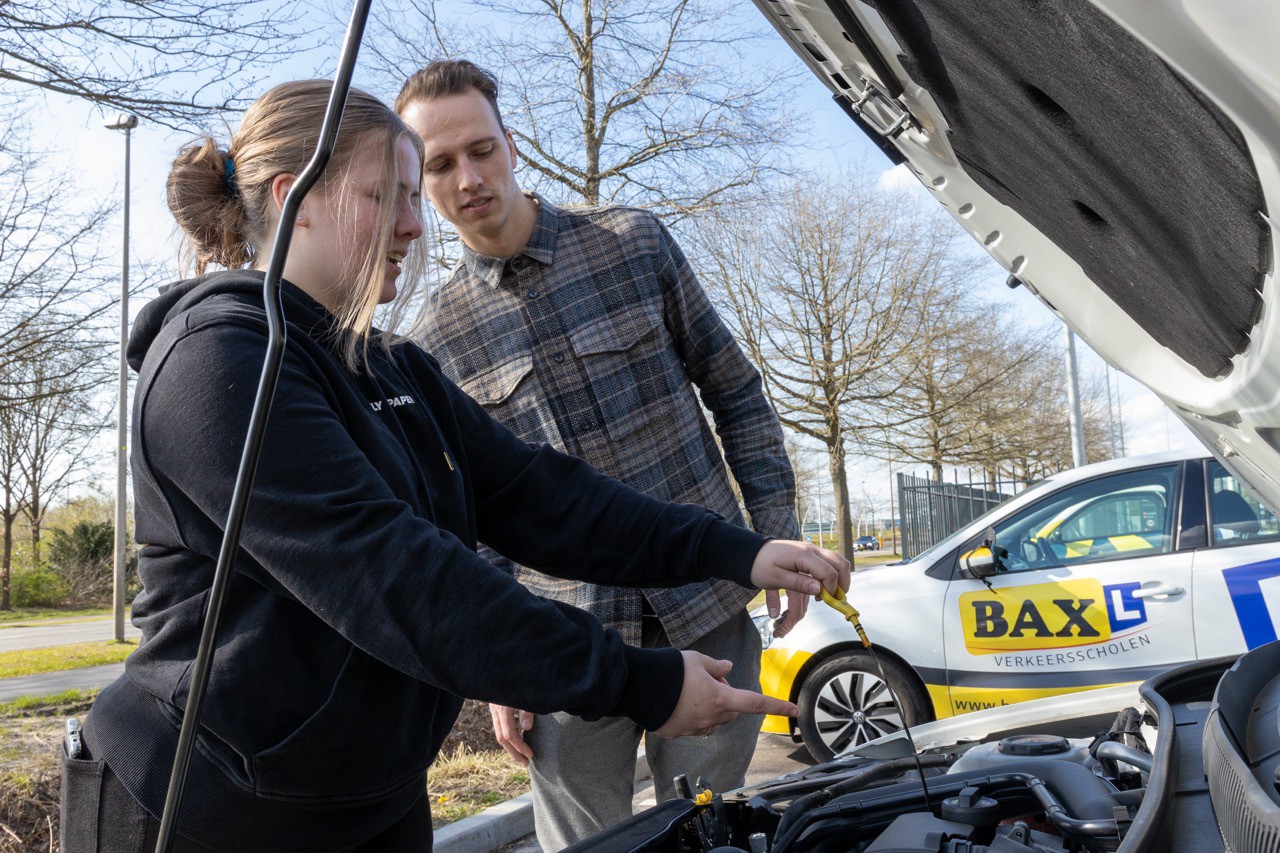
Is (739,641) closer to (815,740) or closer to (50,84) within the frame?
(815,740)

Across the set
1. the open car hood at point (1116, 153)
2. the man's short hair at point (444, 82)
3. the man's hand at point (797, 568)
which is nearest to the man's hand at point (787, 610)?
the man's hand at point (797, 568)

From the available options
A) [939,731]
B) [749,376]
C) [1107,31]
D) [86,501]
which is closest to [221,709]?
[1107,31]

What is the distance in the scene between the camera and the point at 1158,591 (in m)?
5.23

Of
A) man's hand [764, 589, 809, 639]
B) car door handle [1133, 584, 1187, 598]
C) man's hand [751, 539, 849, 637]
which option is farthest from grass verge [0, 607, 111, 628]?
man's hand [751, 539, 849, 637]

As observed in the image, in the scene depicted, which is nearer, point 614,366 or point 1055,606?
point 614,366

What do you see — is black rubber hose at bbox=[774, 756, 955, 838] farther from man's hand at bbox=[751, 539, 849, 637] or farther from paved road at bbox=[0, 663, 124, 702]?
paved road at bbox=[0, 663, 124, 702]

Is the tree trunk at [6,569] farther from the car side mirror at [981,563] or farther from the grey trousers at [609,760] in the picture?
the grey trousers at [609,760]

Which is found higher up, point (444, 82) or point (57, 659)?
point (444, 82)

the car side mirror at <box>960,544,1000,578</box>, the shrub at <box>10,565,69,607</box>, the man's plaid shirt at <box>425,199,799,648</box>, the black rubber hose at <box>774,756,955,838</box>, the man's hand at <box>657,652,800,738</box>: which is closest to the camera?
the man's hand at <box>657,652,800,738</box>

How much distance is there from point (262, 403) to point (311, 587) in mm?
441


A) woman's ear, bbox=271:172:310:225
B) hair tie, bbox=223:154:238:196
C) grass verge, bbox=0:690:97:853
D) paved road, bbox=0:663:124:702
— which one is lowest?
paved road, bbox=0:663:124:702

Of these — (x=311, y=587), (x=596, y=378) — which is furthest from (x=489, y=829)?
(x=311, y=587)

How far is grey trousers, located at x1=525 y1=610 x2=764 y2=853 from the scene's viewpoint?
2.45 metres

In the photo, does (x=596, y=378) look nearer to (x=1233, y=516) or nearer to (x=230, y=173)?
(x=230, y=173)
